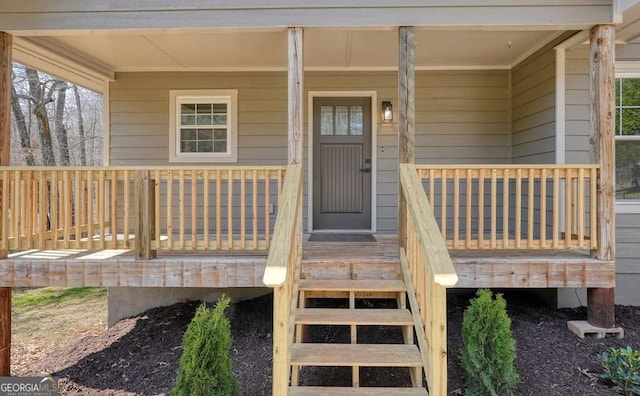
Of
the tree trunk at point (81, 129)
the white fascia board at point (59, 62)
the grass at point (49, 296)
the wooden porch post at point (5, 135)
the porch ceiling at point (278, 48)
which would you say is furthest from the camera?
the tree trunk at point (81, 129)

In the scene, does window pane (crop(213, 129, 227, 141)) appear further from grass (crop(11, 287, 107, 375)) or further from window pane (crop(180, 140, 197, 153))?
grass (crop(11, 287, 107, 375))

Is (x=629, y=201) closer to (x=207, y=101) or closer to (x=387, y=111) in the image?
(x=387, y=111)

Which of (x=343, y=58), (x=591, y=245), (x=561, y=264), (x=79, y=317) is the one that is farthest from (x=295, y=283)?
(x=79, y=317)

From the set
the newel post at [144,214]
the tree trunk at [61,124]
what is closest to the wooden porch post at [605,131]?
the newel post at [144,214]

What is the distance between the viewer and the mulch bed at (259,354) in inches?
126

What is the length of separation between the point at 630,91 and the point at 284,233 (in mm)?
4481

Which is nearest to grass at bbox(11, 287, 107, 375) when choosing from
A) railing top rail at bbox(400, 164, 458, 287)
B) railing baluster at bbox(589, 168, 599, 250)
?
railing top rail at bbox(400, 164, 458, 287)

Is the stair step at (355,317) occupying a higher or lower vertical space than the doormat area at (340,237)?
lower

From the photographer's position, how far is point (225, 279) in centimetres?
364

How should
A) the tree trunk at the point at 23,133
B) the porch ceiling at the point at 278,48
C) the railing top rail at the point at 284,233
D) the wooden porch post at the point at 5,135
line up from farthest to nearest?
the tree trunk at the point at 23,133 < the porch ceiling at the point at 278,48 < the wooden porch post at the point at 5,135 < the railing top rail at the point at 284,233

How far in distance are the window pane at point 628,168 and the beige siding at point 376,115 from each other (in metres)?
1.30

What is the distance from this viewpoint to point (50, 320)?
23.3 ft

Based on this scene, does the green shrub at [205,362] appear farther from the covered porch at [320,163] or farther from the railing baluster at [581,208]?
the railing baluster at [581,208]

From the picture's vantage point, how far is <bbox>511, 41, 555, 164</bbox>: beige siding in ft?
15.1
